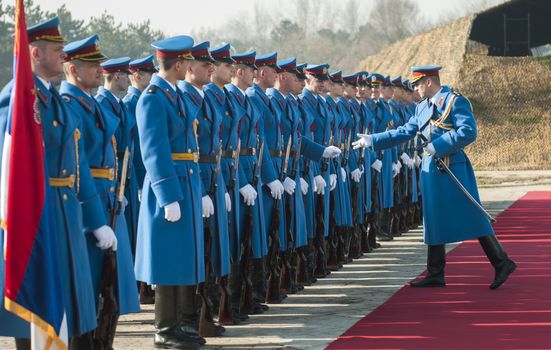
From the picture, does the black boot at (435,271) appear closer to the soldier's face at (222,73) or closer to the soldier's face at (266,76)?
the soldier's face at (266,76)

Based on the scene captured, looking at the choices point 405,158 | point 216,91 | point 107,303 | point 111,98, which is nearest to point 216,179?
point 216,91

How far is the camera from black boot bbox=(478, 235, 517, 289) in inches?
340

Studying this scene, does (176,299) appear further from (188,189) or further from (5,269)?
(5,269)

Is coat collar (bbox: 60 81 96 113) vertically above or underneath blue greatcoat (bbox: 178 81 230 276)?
above

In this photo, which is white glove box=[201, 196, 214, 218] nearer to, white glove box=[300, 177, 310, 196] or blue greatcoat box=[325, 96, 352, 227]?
white glove box=[300, 177, 310, 196]

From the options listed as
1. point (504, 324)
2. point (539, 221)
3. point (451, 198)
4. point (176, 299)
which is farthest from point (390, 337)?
point (539, 221)

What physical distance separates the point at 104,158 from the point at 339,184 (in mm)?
4731

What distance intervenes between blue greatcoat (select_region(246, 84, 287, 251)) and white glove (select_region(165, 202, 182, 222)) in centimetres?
183

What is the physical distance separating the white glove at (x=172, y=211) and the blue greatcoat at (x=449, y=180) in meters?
3.03

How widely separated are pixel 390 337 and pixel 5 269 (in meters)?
2.80

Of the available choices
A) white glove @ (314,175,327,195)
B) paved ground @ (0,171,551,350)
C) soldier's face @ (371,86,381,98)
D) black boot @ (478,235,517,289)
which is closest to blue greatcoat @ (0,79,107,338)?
paved ground @ (0,171,551,350)

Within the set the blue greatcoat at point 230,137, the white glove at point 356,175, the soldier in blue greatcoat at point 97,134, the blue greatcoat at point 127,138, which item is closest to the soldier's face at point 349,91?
the white glove at point 356,175

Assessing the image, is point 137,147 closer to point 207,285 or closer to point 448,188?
point 207,285

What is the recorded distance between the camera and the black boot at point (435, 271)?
8852 mm
